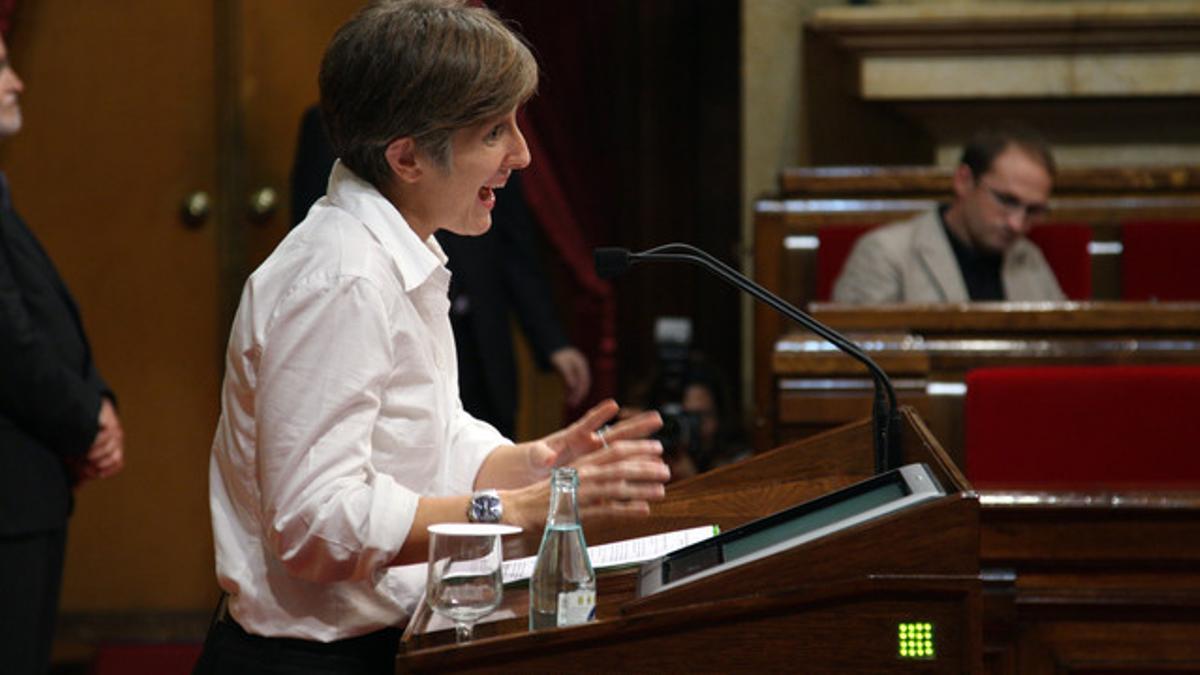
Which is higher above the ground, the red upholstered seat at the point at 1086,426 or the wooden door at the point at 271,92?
the wooden door at the point at 271,92

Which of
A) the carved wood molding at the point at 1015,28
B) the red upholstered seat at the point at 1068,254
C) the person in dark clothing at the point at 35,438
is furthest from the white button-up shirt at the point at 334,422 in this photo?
the carved wood molding at the point at 1015,28

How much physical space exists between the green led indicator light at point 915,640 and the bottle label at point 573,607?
27cm

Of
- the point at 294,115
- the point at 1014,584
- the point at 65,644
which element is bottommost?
the point at 65,644

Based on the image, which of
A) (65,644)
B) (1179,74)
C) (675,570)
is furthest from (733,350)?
(675,570)

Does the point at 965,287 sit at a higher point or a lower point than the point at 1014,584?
higher

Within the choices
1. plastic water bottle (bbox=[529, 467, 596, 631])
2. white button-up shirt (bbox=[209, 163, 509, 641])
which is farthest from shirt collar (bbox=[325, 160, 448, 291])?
plastic water bottle (bbox=[529, 467, 596, 631])

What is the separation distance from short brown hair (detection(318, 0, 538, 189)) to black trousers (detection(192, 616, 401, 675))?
18.7 inches

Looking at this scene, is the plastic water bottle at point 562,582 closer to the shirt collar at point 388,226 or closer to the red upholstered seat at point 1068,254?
the shirt collar at point 388,226

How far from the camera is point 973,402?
9.52ft

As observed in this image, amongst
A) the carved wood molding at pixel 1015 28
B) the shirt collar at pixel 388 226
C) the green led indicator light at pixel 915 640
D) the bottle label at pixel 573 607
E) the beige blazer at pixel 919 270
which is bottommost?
the green led indicator light at pixel 915 640

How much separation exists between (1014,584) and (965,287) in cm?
251

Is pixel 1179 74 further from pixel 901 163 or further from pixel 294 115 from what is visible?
pixel 294 115

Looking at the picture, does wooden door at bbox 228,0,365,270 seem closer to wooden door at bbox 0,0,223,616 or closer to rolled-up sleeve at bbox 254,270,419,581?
wooden door at bbox 0,0,223,616

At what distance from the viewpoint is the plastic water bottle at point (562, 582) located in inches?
57.9
